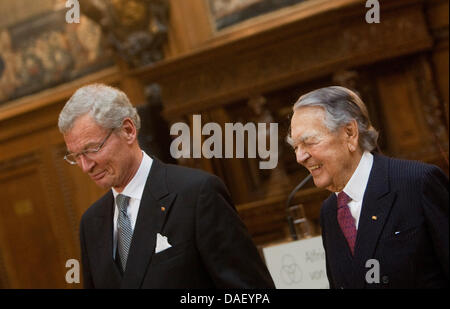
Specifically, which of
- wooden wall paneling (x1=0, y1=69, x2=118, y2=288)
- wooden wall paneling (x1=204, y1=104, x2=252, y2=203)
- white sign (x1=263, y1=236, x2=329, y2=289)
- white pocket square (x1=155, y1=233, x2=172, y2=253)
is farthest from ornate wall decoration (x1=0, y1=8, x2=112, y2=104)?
white pocket square (x1=155, y1=233, x2=172, y2=253)

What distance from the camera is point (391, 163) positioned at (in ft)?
5.36

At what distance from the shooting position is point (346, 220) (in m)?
1.68

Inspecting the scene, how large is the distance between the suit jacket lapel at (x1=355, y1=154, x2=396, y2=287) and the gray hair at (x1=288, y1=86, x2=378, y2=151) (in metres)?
0.08

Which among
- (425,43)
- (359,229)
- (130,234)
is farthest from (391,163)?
(425,43)

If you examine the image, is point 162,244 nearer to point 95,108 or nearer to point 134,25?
point 95,108

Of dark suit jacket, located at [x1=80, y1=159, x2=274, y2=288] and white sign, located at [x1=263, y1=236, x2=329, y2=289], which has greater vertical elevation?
dark suit jacket, located at [x1=80, y1=159, x2=274, y2=288]

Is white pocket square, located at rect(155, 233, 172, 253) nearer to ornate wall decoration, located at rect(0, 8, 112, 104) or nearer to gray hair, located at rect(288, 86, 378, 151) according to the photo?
gray hair, located at rect(288, 86, 378, 151)

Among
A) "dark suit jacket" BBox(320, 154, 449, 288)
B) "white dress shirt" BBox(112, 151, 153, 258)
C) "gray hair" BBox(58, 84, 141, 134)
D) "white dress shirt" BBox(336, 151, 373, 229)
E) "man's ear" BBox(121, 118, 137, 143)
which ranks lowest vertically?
"dark suit jacket" BBox(320, 154, 449, 288)

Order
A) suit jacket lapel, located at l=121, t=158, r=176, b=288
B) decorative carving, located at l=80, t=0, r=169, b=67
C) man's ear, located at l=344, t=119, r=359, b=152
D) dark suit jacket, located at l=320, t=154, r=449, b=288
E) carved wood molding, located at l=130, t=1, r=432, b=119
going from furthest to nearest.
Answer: decorative carving, located at l=80, t=0, r=169, b=67
carved wood molding, located at l=130, t=1, r=432, b=119
suit jacket lapel, located at l=121, t=158, r=176, b=288
man's ear, located at l=344, t=119, r=359, b=152
dark suit jacket, located at l=320, t=154, r=449, b=288

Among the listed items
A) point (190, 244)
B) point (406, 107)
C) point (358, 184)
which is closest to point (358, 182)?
point (358, 184)

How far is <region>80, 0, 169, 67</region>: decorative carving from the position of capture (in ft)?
15.8

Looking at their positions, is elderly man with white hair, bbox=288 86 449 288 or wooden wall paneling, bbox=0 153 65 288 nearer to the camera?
elderly man with white hair, bbox=288 86 449 288
